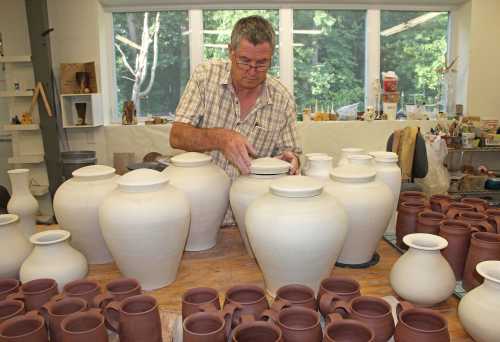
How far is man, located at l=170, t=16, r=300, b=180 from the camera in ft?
6.11

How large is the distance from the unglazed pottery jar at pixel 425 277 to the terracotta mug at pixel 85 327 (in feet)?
2.70

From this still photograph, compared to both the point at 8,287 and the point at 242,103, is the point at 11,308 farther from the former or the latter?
the point at 242,103

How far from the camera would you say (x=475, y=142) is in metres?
3.99

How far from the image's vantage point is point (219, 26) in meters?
4.28

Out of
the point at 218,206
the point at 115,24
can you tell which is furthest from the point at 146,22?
the point at 218,206

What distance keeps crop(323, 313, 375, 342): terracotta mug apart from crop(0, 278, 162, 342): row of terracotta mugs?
15.9 inches

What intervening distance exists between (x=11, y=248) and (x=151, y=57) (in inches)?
129

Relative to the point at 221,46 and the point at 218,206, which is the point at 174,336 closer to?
the point at 218,206

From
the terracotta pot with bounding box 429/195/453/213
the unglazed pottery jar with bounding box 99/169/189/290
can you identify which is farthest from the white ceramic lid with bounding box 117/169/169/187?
the terracotta pot with bounding box 429/195/453/213

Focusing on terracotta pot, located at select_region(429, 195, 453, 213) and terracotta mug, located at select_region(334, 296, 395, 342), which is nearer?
terracotta mug, located at select_region(334, 296, 395, 342)

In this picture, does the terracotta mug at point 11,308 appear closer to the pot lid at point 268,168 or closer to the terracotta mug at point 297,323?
the terracotta mug at point 297,323

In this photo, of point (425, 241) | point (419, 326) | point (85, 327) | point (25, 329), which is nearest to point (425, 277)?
point (425, 241)

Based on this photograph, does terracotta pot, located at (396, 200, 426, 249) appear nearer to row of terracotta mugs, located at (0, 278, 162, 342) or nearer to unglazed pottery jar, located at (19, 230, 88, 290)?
row of terracotta mugs, located at (0, 278, 162, 342)

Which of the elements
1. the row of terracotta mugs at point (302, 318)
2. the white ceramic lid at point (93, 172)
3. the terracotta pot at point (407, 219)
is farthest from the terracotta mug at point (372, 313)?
the white ceramic lid at point (93, 172)
